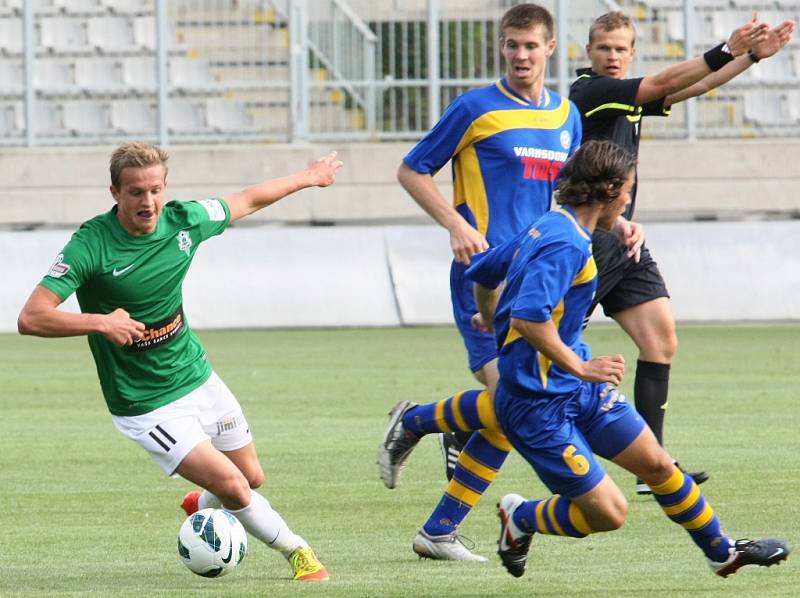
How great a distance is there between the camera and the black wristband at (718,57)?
7375mm

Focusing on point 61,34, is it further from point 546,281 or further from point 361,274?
point 546,281

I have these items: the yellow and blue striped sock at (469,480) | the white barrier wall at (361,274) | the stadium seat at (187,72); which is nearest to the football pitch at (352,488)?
the yellow and blue striped sock at (469,480)

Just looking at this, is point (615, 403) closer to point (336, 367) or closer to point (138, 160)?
point (138, 160)

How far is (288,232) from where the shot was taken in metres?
17.0

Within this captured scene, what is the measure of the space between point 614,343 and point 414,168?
8371mm

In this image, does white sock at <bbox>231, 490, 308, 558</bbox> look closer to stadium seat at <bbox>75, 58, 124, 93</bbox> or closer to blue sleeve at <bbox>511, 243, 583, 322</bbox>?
blue sleeve at <bbox>511, 243, 583, 322</bbox>

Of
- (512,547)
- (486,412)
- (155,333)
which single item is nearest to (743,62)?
(486,412)

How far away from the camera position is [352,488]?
836 cm

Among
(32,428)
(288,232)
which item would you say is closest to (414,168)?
(32,428)

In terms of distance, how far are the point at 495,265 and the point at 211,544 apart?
144 centimetres

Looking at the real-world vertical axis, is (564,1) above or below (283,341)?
above

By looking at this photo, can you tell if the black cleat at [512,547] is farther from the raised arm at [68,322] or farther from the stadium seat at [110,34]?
the stadium seat at [110,34]

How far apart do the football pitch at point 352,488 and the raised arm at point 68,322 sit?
92 centimetres

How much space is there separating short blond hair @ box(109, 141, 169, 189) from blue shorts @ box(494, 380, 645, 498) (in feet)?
5.05
